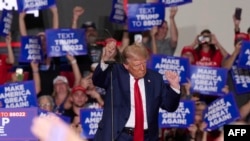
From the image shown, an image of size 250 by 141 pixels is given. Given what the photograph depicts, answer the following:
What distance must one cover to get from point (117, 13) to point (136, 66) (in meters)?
3.52

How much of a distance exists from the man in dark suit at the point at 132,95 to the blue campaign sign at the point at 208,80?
8.95 feet

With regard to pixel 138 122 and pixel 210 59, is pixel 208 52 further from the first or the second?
pixel 138 122

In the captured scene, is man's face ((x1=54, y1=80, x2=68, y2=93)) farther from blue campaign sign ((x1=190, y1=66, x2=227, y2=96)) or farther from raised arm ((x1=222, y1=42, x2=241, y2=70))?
raised arm ((x1=222, y1=42, x2=241, y2=70))

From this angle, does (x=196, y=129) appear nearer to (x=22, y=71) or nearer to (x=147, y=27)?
(x=147, y=27)

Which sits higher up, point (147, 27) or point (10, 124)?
point (147, 27)

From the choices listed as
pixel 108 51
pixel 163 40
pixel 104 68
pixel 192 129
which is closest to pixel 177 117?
pixel 192 129

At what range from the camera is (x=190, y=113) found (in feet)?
20.1

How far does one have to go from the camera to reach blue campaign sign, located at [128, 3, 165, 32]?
6.92 meters

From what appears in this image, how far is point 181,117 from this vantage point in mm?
6133

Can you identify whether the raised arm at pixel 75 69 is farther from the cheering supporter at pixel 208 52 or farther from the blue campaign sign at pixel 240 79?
the blue campaign sign at pixel 240 79

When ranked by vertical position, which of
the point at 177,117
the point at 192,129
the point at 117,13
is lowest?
the point at 192,129

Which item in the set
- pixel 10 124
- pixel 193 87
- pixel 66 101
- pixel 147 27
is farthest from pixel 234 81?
pixel 10 124

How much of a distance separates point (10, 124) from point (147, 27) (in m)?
2.54

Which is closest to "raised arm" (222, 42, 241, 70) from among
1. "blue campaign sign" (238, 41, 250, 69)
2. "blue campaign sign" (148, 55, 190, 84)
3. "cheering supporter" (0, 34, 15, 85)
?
"blue campaign sign" (238, 41, 250, 69)
